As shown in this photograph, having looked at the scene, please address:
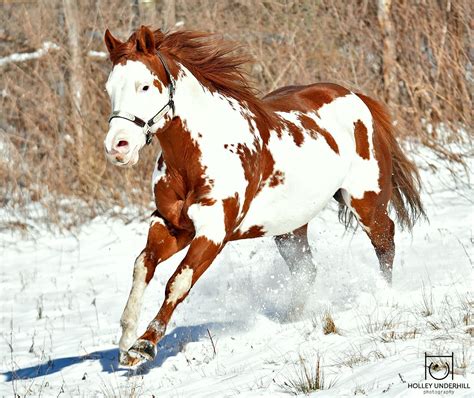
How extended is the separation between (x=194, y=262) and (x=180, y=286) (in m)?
0.15

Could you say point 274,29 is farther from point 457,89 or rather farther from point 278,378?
point 278,378

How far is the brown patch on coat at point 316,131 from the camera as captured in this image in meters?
5.50

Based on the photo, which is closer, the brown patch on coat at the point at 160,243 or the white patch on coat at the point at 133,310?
the white patch on coat at the point at 133,310

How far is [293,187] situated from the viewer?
5227mm

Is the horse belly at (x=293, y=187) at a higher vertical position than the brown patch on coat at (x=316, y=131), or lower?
lower

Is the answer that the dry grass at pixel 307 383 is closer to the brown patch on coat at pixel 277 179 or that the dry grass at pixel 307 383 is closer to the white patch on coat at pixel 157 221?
the white patch on coat at pixel 157 221

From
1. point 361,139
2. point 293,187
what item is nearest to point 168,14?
point 361,139

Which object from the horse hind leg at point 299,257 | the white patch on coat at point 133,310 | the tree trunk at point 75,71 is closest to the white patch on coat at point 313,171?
the horse hind leg at point 299,257

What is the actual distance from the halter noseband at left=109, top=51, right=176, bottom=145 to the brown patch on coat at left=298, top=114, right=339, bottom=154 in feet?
4.06

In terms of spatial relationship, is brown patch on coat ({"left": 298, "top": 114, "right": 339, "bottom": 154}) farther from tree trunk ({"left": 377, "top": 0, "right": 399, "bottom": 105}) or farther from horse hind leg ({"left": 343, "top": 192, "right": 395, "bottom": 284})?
tree trunk ({"left": 377, "top": 0, "right": 399, "bottom": 105})

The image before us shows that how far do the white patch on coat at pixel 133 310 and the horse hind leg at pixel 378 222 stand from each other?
1959 mm

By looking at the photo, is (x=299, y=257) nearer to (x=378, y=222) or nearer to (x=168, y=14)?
(x=378, y=222)

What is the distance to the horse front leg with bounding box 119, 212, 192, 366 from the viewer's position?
4395mm

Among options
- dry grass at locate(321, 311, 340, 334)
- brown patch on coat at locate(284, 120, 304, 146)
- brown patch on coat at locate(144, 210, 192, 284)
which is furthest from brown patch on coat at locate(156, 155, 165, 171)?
dry grass at locate(321, 311, 340, 334)
